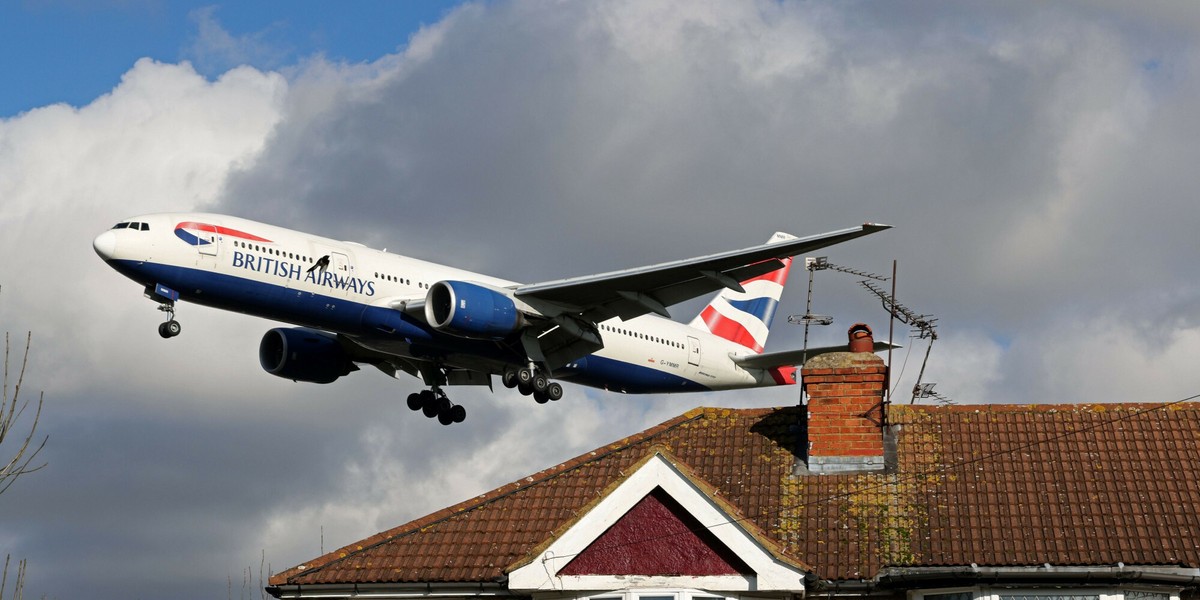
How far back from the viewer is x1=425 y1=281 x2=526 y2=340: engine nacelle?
3812 cm

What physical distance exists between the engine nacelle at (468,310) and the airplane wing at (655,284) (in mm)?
1536

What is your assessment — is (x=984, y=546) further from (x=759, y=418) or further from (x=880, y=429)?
(x=759, y=418)

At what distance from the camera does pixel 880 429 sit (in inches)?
876

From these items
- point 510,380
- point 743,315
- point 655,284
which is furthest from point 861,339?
point 743,315

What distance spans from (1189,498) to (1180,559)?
1.88m

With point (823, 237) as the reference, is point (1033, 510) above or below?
below

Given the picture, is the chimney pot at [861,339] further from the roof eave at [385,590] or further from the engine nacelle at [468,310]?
the engine nacelle at [468,310]

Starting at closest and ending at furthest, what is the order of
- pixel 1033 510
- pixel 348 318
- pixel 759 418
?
1. pixel 1033 510
2. pixel 759 418
3. pixel 348 318

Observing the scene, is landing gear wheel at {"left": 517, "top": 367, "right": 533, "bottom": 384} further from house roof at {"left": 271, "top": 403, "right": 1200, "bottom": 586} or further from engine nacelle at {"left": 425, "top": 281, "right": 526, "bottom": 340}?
house roof at {"left": 271, "top": 403, "right": 1200, "bottom": 586}

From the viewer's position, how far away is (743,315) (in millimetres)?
53375

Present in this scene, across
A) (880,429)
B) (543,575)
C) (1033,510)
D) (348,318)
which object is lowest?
(543,575)

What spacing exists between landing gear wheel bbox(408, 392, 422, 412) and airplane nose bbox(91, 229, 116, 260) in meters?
14.3

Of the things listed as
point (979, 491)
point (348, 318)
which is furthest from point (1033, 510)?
point (348, 318)

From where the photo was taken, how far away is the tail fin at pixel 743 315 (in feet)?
171
